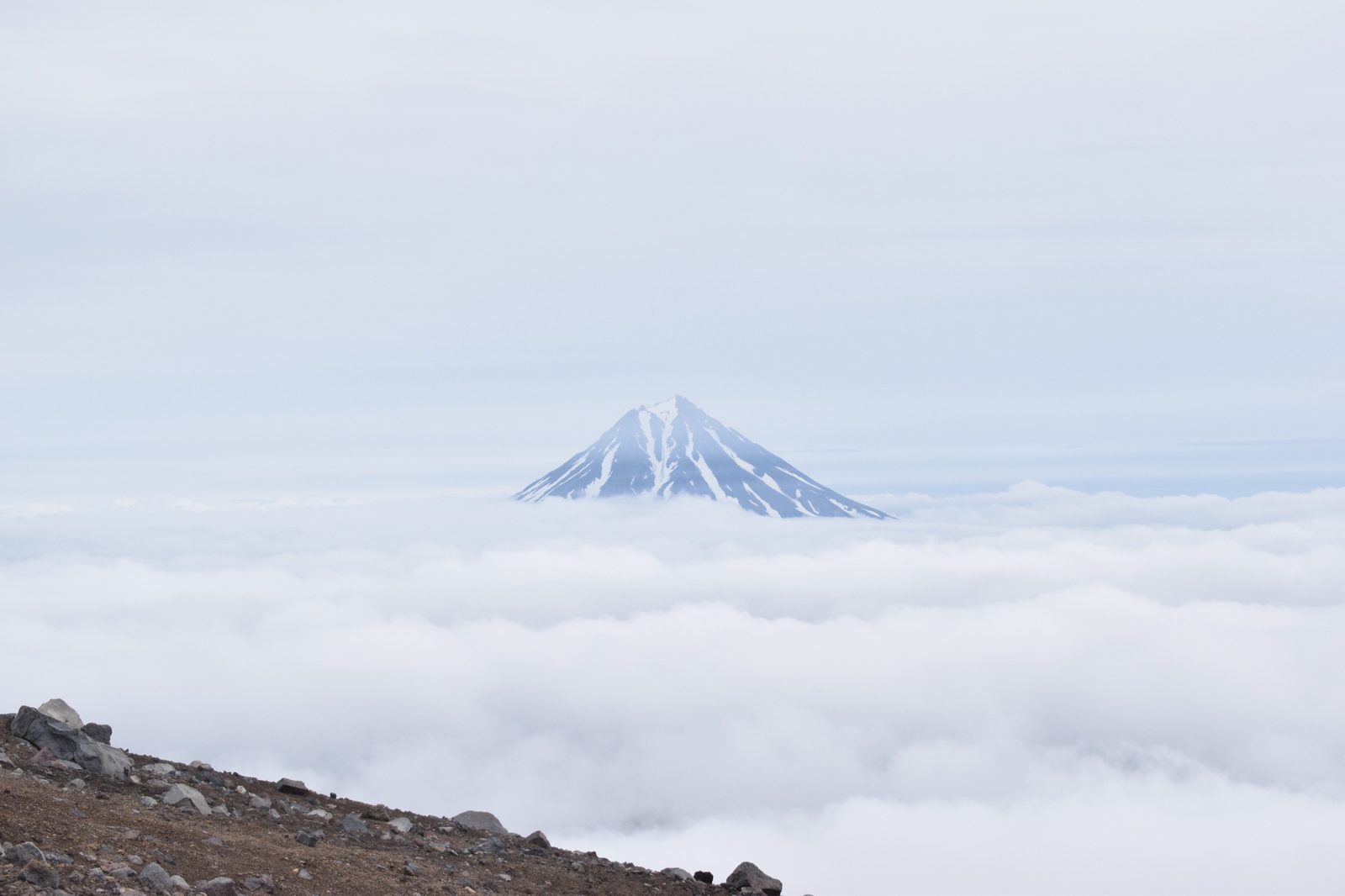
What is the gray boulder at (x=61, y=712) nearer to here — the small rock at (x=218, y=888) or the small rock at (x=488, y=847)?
the small rock at (x=488, y=847)

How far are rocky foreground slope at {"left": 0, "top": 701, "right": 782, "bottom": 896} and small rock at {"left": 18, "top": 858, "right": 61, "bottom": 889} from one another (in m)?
0.01

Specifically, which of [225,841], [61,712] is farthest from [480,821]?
[61,712]

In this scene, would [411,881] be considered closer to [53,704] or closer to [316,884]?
[316,884]

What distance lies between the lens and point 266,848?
13.6 meters

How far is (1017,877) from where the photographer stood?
18475 centimetres

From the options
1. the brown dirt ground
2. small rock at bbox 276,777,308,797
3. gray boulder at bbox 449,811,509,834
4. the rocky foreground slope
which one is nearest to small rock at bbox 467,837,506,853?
the rocky foreground slope

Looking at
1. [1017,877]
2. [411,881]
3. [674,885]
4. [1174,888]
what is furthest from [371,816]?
[1174,888]

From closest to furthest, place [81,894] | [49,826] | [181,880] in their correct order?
[81,894], [181,880], [49,826]

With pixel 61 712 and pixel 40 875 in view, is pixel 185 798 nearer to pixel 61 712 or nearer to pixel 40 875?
pixel 61 712

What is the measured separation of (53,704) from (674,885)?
1275 centimetres

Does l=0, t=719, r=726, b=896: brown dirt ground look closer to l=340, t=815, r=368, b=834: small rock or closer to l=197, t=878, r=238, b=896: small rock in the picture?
l=340, t=815, r=368, b=834: small rock

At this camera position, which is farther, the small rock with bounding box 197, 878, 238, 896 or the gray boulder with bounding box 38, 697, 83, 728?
Result: the gray boulder with bounding box 38, 697, 83, 728

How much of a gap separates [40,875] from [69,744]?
26.9 feet

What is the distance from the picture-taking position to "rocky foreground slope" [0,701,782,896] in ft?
36.8
